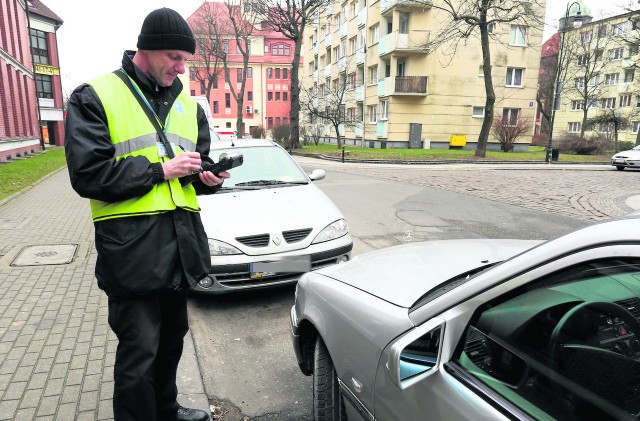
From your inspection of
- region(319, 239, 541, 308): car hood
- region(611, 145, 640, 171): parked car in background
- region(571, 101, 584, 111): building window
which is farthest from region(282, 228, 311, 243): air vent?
region(571, 101, 584, 111): building window

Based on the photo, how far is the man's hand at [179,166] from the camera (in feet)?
6.35

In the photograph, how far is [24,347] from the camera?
3.36 metres

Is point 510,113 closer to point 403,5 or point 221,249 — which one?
point 403,5

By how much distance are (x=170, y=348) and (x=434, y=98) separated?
111ft

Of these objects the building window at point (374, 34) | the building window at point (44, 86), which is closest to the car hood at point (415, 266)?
the building window at point (374, 34)

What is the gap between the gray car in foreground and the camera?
3.83ft

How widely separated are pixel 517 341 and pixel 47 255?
20.5ft

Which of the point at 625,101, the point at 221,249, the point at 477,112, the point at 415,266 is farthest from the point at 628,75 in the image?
the point at 415,266

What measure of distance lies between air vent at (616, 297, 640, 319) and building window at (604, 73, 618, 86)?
2475 inches

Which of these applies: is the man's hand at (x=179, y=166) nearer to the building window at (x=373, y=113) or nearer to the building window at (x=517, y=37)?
the building window at (x=373, y=113)

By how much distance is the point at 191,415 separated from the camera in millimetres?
2492

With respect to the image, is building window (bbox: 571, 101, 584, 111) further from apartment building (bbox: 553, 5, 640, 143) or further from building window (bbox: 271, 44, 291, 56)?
building window (bbox: 271, 44, 291, 56)

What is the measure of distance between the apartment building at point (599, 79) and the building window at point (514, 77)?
8696 millimetres

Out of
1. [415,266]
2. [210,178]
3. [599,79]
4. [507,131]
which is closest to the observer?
[210,178]
